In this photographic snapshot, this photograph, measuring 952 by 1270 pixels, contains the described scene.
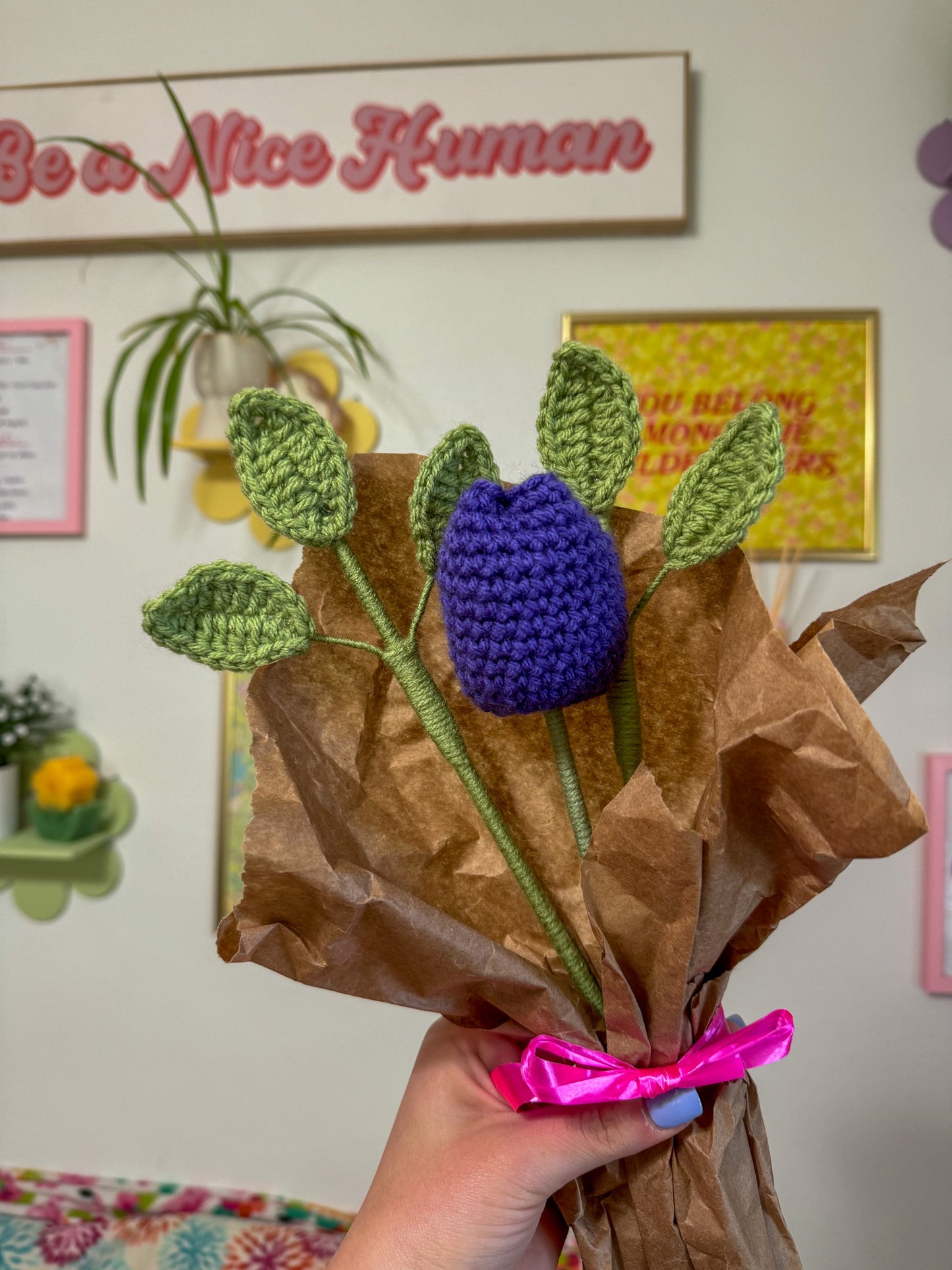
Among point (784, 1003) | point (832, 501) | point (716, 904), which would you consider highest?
point (832, 501)

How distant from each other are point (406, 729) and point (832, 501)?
0.90m

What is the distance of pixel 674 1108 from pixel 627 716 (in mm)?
226

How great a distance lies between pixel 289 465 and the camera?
1.20 ft

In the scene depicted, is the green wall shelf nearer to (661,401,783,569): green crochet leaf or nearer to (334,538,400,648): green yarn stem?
(334,538,400,648): green yarn stem

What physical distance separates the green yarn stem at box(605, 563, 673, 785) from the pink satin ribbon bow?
0.53 feet

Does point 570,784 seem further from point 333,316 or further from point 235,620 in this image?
point 333,316

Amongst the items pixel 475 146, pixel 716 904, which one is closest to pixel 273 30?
pixel 475 146

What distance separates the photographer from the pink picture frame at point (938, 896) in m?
1.13

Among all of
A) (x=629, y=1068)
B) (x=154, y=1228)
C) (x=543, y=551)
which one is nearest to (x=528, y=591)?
(x=543, y=551)

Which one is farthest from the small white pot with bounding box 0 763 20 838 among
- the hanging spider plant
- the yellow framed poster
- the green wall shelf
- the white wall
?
the yellow framed poster

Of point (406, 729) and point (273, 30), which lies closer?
point (406, 729)

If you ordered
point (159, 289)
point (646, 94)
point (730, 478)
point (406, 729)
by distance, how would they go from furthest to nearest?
point (159, 289) → point (646, 94) → point (406, 729) → point (730, 478)

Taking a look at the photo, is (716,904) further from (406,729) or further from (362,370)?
(362,370)

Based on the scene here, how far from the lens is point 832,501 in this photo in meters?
1.13
